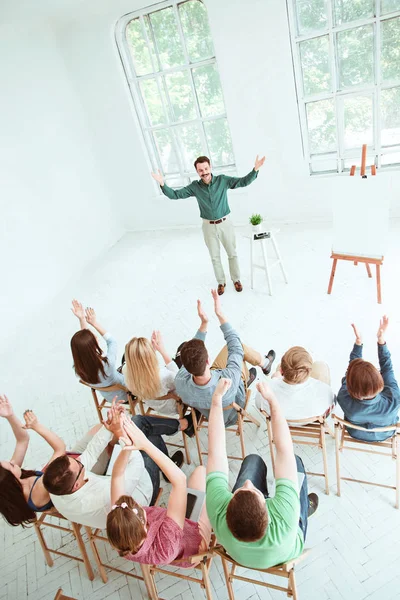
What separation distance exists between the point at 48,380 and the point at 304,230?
410cm

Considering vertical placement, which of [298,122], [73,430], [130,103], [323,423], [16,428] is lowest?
[73,430]

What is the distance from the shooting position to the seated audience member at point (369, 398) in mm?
2494

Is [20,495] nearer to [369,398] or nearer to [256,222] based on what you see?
[369,398]

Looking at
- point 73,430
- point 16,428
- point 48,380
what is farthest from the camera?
point 48,380

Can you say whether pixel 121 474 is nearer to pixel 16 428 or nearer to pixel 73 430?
pixel 16 428

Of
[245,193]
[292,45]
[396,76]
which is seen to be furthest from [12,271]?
[396,76]

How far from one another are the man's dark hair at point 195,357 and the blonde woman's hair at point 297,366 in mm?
522

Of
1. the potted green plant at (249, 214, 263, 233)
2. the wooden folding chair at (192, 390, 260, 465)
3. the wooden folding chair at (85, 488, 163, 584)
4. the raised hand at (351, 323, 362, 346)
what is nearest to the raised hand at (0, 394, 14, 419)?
the wooden folding chair at (85, 488, 163, 584)

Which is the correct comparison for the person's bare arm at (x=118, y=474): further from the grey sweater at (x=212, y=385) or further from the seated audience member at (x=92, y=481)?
the grey sweater at (x=212, y=385)

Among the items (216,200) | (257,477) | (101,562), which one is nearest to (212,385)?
(257,477)

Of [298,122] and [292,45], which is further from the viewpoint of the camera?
[298,122]

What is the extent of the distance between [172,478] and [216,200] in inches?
135

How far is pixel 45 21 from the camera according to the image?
6.21 meters

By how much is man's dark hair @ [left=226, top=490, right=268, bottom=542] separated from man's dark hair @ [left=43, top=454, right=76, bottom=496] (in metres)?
0.96
